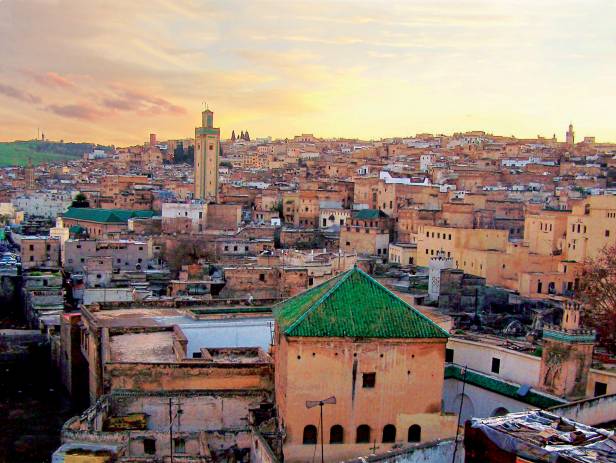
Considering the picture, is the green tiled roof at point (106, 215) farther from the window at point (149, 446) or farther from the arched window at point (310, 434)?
the arched window at point (310, 434)

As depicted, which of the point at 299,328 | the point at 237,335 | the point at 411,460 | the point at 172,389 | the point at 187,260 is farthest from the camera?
the point at 187,260

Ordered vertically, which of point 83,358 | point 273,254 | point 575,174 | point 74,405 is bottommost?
point 74,405

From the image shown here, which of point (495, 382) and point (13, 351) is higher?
point (495, 382)

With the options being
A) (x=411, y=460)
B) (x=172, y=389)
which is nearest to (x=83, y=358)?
(x=172, y=389)

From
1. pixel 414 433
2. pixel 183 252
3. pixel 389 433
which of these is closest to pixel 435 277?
pixel 183 252

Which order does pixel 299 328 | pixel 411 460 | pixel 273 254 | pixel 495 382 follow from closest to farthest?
pixel 411 460, pixel 299 328, pixel 495 382, pixel 273 254

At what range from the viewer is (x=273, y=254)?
938 inches

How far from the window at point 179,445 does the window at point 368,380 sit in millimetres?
2663

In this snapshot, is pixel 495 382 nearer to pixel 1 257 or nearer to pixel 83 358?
pixel 83 358

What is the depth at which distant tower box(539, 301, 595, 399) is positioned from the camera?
36.8 ft

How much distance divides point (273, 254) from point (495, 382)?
1243 centimetres

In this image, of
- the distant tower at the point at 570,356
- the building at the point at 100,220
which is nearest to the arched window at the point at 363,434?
the distant tower at the point at 570,356

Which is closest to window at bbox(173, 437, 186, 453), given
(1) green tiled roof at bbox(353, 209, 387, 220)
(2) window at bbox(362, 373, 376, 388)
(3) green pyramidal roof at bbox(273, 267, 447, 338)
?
(3) green pyramidal roof at bbox(273, 267, 447, 338)

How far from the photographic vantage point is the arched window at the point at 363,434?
10047 millimetres
